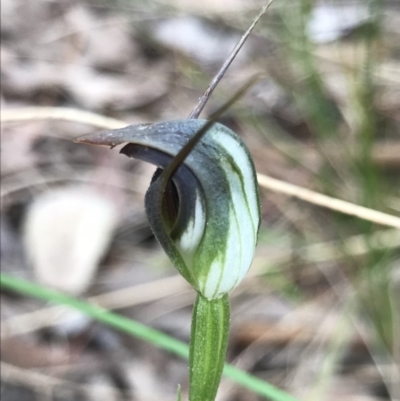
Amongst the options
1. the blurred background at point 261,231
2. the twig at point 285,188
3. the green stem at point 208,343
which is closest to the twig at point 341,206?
the twig at point 285,188

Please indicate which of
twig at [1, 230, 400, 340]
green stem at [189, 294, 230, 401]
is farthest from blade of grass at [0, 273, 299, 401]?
twig at [1, 230, 400, 340]

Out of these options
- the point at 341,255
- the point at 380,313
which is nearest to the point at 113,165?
the point at 341,255

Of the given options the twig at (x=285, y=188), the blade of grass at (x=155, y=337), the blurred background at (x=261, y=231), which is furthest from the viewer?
the blurred background at (x=261, y=231)

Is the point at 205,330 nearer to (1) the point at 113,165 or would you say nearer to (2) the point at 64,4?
(1) the point at 113,165

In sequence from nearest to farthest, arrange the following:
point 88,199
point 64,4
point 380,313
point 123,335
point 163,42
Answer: point 380,313
point 123,335
point 88,199
point 163,42
point 64,4

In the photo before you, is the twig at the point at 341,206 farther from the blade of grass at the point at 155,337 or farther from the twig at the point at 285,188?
the blade of grass at the point at 155,337

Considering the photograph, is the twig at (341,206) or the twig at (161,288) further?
the twig at (161,288)

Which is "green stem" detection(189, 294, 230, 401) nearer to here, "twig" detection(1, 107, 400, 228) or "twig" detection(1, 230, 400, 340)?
"twig" detection(1, 107, 400, 228)
